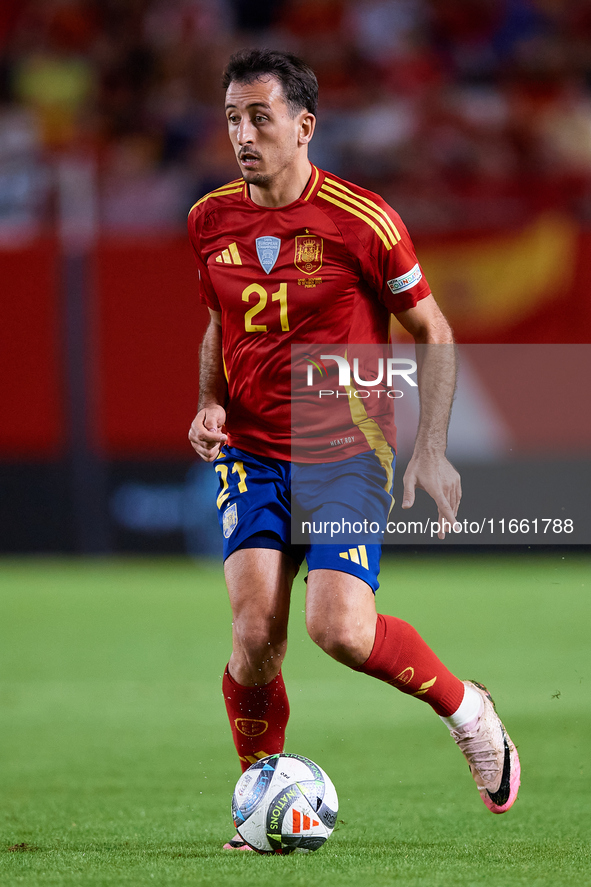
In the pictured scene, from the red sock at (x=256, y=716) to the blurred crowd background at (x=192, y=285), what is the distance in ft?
18.2

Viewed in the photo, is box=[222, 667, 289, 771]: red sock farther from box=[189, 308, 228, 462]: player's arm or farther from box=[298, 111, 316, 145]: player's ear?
box=[298, 111, 316, 145]: player's ear

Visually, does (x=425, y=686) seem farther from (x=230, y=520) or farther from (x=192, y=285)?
(x=192, y=285)

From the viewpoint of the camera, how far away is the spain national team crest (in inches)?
151

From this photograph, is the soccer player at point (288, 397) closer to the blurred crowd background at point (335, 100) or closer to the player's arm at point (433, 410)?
the player's arm at point (433, 410)

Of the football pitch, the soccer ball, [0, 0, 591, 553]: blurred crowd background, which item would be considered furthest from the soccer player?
[0, 0, 591, 553]: blurred crowd background

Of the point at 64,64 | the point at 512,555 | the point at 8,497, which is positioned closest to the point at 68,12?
the point at 64,64

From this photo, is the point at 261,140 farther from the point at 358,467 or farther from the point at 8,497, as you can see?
the point at 8,497

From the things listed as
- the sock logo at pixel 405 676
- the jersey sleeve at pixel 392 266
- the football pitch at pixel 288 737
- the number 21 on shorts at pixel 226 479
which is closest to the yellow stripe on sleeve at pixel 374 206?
the jersey sleeve at pixel 392 266

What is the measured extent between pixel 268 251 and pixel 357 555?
968 millimetres

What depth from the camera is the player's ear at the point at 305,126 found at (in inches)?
151

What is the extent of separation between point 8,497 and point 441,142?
4.65 metres

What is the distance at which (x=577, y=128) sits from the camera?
1066 centimetres

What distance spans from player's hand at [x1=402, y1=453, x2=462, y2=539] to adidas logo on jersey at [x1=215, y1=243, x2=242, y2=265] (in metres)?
0.82

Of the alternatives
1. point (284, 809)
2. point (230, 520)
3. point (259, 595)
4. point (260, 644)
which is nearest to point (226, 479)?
point (230, 520)
